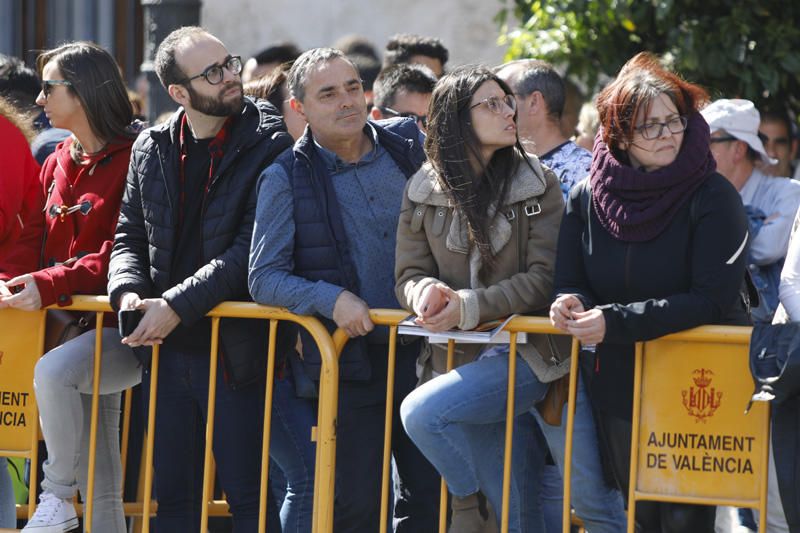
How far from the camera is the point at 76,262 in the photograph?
204 inches

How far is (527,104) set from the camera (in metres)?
5.70

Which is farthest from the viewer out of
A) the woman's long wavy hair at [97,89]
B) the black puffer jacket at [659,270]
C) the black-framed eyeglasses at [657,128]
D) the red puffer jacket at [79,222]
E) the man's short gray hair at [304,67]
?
the woman's long wavy hair at [97,89]

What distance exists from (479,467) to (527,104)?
1.71m

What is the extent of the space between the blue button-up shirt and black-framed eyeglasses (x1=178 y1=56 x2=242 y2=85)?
432 millimetres

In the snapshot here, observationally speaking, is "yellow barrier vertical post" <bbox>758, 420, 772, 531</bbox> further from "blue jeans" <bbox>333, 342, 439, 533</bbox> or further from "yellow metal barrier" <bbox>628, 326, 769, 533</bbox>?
"blue jeans" <bbox>333, 342, 439, 533</bbox>

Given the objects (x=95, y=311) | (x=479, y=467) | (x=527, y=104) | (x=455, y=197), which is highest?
(x=527, y=104)

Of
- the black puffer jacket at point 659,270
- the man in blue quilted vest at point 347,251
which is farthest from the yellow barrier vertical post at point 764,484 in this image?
the man in blue quilted vest at point 347,251

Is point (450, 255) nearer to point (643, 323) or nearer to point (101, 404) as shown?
point (643, 323)

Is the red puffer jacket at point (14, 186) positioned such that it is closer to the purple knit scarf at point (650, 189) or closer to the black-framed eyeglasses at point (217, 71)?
the black-framed eyeglasses at point (217, 71)

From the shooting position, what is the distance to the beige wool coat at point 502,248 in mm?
4574

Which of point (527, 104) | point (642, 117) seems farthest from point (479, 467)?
point (527, 104)

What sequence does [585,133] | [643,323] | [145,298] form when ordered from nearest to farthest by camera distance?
1. [643,323]
2. [145,298]
3. [585,133]

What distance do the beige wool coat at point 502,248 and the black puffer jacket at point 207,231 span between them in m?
0.63

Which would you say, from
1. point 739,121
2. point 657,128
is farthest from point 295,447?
point 739,121
